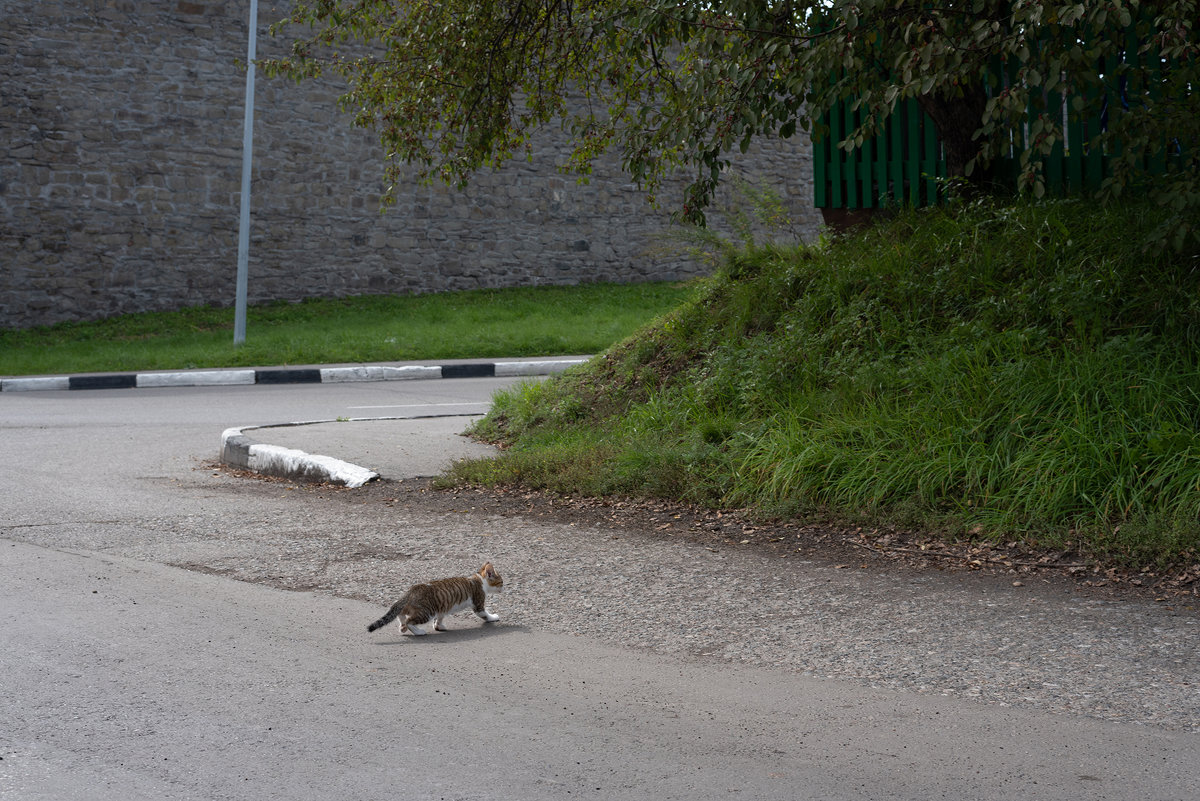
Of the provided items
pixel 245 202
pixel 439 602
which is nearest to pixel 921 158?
pixel 439 602

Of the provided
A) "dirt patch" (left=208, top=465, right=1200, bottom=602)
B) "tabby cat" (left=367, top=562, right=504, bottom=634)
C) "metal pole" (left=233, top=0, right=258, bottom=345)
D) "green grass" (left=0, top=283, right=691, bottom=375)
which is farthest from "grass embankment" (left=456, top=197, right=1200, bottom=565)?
"metal pole" (left=233, top=0, right=258, bottom=345)

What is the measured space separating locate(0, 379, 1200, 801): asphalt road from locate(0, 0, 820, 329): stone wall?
1310 cm

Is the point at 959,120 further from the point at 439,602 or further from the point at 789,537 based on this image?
the point at 439,602

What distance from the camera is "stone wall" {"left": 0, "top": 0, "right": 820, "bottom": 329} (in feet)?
63.1

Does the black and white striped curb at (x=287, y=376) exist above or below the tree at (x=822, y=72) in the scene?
below

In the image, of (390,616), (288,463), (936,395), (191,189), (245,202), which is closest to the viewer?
(390,616)

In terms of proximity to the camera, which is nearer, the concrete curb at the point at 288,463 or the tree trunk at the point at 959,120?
the concrete curb at the point at 288,463

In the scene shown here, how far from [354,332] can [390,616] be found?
14829mm

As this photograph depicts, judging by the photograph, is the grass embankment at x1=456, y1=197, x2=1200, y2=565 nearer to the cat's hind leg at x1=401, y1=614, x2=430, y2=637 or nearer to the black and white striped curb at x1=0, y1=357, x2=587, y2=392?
the cat's hind leg at x1=401, y1=614, x2=430, y2=637

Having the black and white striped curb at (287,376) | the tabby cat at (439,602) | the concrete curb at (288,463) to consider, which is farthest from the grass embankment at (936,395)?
the black and white striped curb at (287,376)

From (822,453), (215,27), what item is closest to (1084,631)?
(822,453)

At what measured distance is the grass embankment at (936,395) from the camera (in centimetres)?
553

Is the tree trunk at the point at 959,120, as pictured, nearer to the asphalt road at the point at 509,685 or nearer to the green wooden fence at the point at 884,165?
the green wooden fence at the point at 884,165

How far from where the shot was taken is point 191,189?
2034 centimetres
